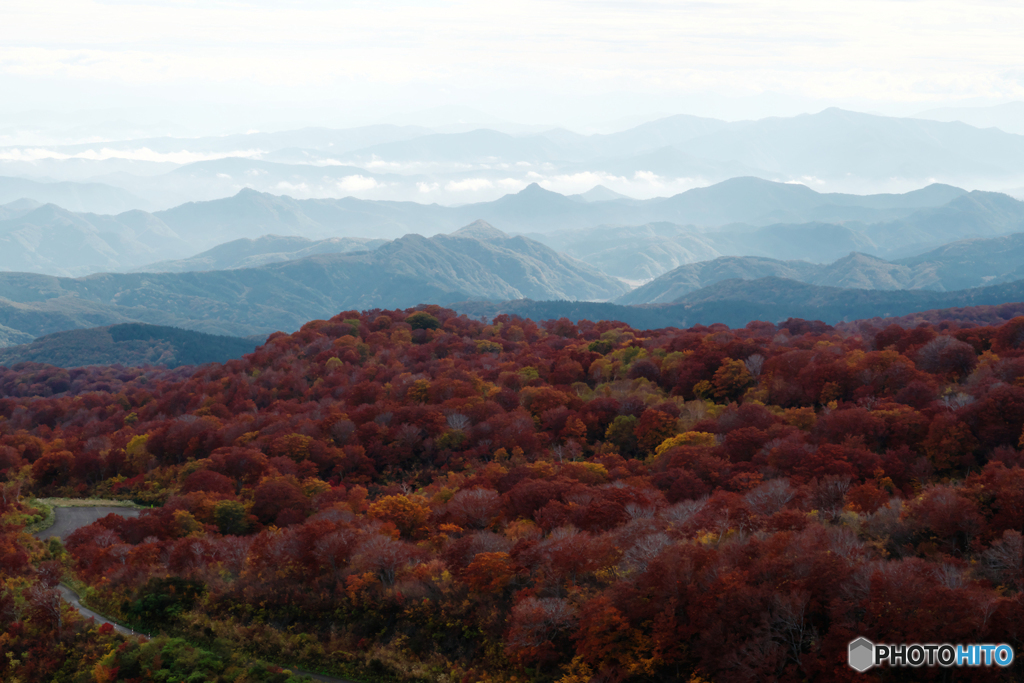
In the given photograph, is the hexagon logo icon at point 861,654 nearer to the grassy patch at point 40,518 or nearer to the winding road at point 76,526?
the winding road at point 76,526

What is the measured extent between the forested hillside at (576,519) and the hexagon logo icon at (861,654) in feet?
1.53

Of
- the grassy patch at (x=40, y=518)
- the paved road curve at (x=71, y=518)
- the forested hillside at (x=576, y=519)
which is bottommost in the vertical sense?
the paved road curve at (x=71, y=518)

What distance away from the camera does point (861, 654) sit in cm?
3412

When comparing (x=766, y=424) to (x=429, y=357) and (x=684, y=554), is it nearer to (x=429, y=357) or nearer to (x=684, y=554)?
(x=684, y=554)

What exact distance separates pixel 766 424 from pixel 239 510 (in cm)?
5205

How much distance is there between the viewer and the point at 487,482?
69.5 m

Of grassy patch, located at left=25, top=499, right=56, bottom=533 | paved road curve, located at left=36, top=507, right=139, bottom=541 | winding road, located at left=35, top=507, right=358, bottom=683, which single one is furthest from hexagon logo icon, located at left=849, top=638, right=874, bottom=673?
grassy patch, located at left=25, top=499, right=56, bottom=533

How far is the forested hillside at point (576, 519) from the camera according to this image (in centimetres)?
3747

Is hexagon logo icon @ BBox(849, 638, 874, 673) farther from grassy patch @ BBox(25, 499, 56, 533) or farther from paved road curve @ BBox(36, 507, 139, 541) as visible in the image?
grassy patch @ BBox(25, 499, 56, 533)

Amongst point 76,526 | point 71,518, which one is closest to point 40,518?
point 71,518

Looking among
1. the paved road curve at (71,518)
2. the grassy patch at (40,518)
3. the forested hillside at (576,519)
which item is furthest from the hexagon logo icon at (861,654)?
the grassy patch at (40,518)

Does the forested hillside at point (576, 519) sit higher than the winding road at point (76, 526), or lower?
higher

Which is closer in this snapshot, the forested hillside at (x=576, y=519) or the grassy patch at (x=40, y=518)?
the forested hillside at (x=576, y=519)

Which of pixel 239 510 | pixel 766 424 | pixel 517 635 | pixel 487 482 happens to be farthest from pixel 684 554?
pixel 239 510
